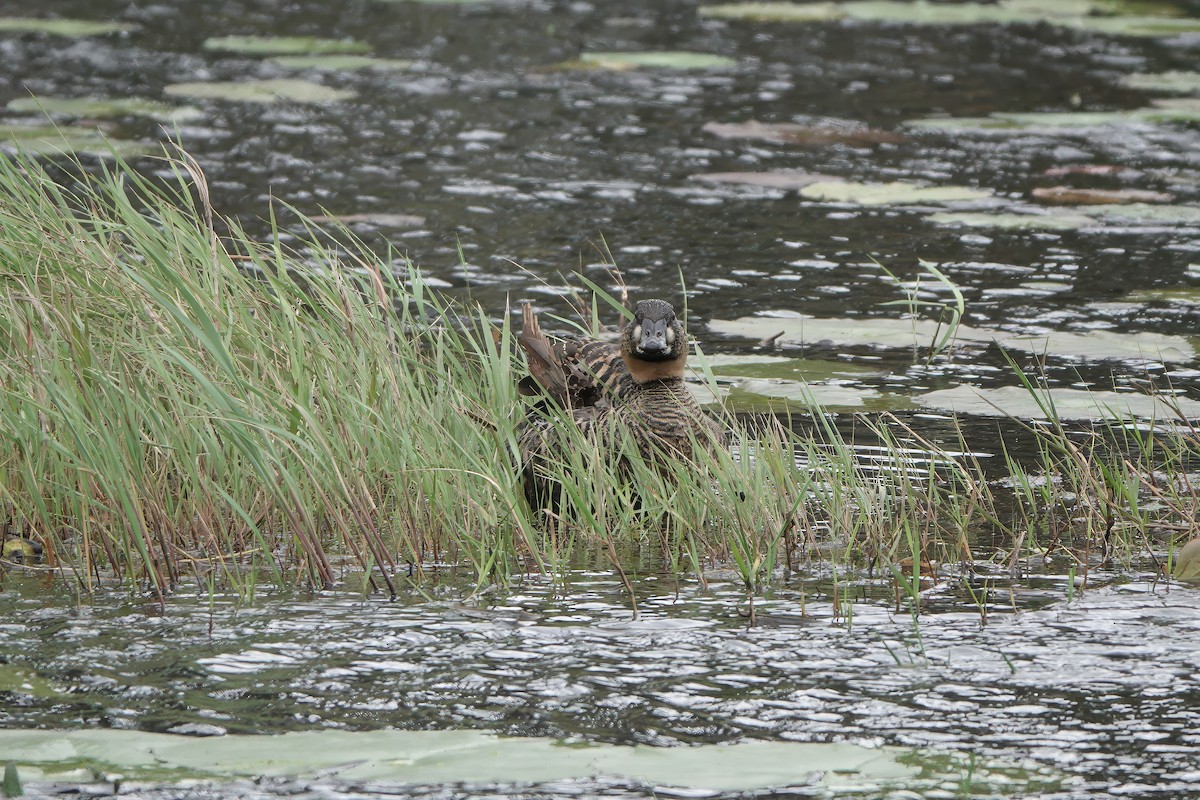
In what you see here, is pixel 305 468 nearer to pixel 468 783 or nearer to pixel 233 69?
pixel 468 783

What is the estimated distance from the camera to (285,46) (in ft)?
48.1

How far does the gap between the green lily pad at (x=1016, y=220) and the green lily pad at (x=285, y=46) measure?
627 centimetres

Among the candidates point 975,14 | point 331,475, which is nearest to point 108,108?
point 331,475

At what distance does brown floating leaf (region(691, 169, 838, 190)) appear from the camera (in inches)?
420

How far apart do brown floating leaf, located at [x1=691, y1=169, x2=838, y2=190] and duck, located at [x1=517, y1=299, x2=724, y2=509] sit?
4499mm

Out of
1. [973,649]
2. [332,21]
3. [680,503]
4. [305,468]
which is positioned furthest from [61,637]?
[332,21]

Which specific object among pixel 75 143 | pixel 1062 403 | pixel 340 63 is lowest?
pixel 1062 403

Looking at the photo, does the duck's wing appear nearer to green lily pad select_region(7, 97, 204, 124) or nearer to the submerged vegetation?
the submerged vegetation

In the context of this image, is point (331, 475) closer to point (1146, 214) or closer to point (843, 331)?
point (843, 331)

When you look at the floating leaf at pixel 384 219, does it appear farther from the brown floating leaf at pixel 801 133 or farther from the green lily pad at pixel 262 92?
the green lily pad at pixel 262 92

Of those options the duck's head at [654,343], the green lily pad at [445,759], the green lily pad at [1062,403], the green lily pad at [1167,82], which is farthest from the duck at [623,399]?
the green lily pad at [1167,82]

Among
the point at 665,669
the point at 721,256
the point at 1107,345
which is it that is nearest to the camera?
the point at 665,669

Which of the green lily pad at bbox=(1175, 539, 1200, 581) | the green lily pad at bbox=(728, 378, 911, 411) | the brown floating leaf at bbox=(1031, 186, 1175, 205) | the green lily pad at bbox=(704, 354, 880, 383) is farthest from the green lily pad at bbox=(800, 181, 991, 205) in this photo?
the green lily pad at bbox=(1175, 539, 1200, 581)

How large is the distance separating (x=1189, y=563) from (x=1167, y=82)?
9580 mm
